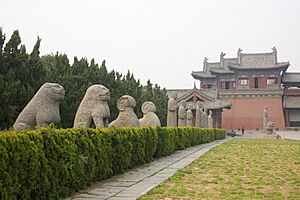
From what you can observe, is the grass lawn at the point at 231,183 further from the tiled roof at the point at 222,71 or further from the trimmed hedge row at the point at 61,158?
the tiled roof at the point at 222,71

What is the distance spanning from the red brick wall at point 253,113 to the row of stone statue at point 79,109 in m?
40.0

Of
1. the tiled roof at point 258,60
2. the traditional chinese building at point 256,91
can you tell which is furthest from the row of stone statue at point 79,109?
the tiled roof at point 258,60

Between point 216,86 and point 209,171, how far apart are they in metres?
44.9

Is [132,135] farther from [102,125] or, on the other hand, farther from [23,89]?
[23,89]

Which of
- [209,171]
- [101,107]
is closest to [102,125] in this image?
[101,107]

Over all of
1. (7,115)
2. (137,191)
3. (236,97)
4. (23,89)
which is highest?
(236,97)

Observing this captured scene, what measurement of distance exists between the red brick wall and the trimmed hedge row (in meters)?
40.8

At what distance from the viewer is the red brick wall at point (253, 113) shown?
48375 mm

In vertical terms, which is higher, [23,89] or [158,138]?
[23,89]

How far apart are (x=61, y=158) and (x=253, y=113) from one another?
4523 cm

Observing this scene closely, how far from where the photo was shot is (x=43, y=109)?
7.90m

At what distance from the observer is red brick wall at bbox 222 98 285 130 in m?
48.4

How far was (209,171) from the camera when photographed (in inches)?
357

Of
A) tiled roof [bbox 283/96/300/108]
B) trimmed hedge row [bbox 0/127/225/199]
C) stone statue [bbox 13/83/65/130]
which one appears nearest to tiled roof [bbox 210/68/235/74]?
tiled roof [bbox 283/96/300/108]
